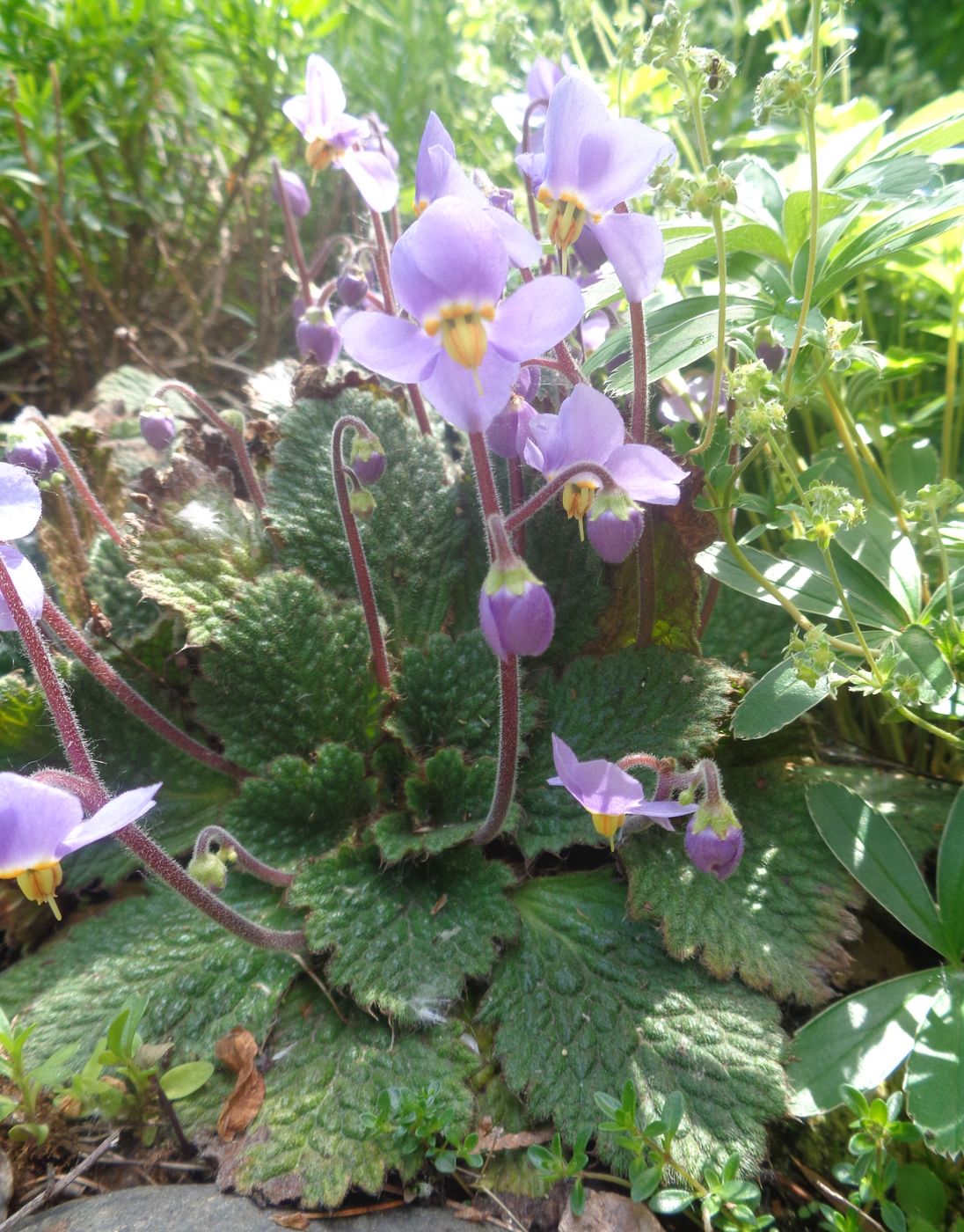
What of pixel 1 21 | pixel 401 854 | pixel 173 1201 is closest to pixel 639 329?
pixel 401 854

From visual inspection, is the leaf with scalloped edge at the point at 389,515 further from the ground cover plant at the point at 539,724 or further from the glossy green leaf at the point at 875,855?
the glossy green leaf at the point at 875,855

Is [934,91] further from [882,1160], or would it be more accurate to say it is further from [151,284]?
[882,1160]

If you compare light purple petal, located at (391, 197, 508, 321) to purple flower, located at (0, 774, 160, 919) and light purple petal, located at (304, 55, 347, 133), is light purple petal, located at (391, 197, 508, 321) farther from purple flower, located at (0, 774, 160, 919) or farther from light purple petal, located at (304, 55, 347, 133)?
light purple petal, located at (304, 55, 347, 133)

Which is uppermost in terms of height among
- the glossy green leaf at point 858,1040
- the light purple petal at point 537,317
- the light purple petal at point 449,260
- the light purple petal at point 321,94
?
the light purple petal at point 321,94

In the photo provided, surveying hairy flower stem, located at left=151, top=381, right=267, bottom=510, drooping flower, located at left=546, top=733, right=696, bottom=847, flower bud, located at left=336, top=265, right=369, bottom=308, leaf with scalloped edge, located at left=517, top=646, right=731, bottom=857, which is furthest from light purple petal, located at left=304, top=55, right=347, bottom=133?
drooping flower, located at left=546, top=733, right=696, bottom=847

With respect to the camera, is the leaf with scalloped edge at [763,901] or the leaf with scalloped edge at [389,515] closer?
the leaf with scalloped edge at [763,901]

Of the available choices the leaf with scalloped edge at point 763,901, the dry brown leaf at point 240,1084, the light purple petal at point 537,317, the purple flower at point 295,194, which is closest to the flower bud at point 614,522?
the light purple petal at point 537,317

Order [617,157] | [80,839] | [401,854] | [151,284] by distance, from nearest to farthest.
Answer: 1. [80,839]
2. [617,157]
3. [401,854]
4. [151,284]
